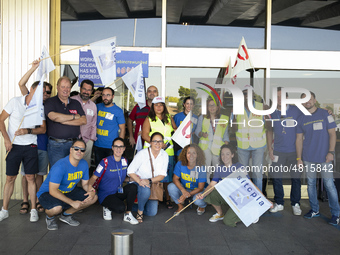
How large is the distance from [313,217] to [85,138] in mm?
3371

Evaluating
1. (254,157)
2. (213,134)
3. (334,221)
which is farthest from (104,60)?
(334,221)

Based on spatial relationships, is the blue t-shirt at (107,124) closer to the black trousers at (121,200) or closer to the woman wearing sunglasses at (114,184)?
the woman wearing sunglasses at (114,184)

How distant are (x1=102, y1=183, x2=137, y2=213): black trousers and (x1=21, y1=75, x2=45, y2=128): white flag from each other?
4.26 ft

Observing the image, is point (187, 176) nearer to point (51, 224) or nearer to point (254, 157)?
point (254, 157)

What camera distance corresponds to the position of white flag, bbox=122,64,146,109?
→ 16.1 feet

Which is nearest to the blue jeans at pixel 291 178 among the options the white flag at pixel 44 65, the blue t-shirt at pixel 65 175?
the blue t-shirt at pixel 65 175

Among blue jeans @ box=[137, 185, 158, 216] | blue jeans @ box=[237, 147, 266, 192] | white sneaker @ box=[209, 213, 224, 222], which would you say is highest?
blue jeans @ box=[237, 147, 266, 192]

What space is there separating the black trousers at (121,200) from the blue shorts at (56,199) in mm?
315

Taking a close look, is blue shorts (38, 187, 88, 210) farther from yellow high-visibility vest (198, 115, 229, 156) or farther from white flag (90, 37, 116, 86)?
yellow high-visibility vest (198, 115, 229, 156)

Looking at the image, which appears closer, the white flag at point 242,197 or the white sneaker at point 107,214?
the white flag at point 242,197

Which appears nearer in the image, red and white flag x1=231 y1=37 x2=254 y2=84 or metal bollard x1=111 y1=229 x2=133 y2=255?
metal bollard x1=111 y1=229 x2=133 y2=255

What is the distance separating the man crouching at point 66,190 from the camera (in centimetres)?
378

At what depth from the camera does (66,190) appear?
401cm

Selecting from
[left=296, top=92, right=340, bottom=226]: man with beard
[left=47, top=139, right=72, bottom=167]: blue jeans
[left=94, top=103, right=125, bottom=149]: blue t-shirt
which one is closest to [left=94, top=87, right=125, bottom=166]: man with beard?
[left=94, top=103, right=125, bottom=149]: blue t-shirt
